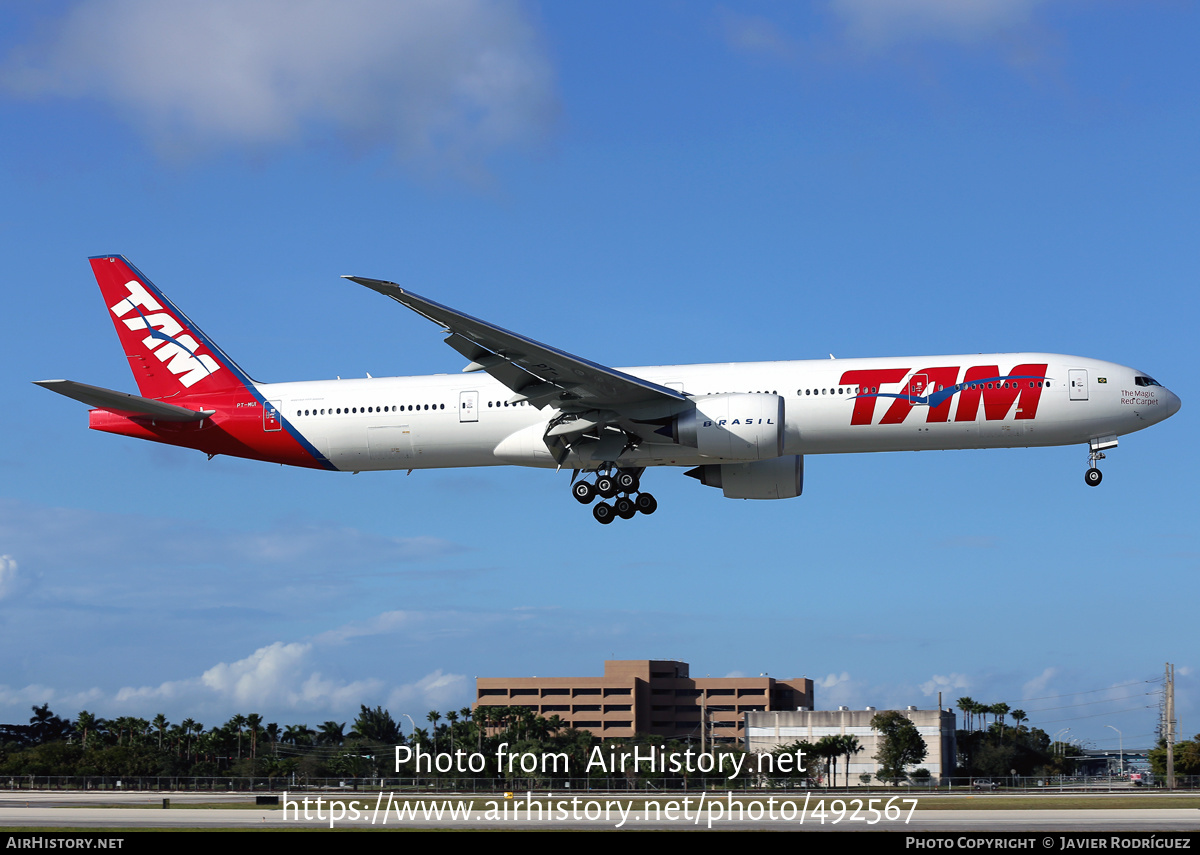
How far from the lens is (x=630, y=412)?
113ft

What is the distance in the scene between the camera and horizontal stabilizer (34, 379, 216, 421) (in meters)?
34.8

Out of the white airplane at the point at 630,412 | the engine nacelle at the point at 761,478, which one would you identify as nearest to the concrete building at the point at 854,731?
the engine nacelle at the point at 761,478

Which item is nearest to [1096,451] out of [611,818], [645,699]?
[611,818]

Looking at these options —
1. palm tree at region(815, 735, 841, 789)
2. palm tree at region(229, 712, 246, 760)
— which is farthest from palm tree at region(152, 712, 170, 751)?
palm tree at region(815, 735, 841, 789)

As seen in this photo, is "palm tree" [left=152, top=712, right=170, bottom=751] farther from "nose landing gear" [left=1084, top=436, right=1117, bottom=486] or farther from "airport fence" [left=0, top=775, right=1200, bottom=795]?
"nose landing gear" [left=1084, top=436, right=1117, bottom=486]

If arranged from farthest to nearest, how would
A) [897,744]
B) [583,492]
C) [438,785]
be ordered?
[897,744] < [438,785] < [583,492]

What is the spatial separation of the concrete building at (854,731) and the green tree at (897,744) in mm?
1944

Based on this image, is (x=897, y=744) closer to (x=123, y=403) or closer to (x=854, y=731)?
(x=854, y=731)

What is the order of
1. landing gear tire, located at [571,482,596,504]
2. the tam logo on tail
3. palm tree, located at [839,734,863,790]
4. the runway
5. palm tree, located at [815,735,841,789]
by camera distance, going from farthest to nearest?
palm tree, located at [839,734,863,790], palm tree, located at [815,735,841,789], the tam logo on tail, landing gear tire, located at [571,482,596,504], the runway

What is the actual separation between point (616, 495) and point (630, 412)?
124 inches

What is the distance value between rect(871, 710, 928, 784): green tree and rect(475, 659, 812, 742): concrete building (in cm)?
2487

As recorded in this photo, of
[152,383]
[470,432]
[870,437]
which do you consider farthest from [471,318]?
[152,383]

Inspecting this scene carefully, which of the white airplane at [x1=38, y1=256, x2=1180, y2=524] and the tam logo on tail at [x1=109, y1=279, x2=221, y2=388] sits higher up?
the tam logo on tail at [x1=109, y1=279, x2=221, y2=388]
